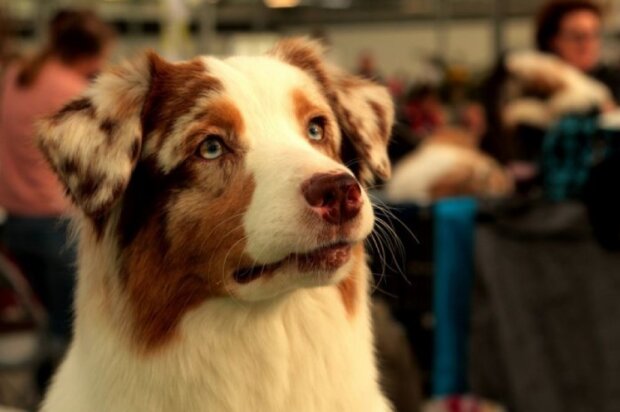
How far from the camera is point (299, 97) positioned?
95.7 inches

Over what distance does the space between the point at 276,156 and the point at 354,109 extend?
0.46 metres

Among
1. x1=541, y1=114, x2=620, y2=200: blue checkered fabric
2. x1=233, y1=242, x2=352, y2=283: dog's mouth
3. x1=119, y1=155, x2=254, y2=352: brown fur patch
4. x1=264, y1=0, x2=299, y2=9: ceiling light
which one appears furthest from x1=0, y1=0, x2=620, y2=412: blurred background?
x1=264, y1=0, x2=299, y2=9: ceiling light

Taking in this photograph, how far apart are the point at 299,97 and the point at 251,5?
1182 cm

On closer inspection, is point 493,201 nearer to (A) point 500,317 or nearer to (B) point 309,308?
(A) point 500,317

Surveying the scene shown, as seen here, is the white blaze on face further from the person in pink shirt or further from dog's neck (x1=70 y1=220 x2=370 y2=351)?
the person in pink shirt

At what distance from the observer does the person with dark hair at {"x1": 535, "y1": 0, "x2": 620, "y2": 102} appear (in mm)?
5699

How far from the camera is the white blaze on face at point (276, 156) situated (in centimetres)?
211

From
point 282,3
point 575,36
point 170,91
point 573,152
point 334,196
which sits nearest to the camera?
point 334,196

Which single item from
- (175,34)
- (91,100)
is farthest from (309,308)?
(175,34)

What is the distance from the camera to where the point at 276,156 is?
224 cm

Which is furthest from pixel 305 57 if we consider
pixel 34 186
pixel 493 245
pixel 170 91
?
pixel 34 186

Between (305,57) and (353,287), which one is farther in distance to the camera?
(305,57)

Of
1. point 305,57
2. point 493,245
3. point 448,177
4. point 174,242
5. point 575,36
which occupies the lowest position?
point 448,177

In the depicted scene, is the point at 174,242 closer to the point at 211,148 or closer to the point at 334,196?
the point at 211,148
